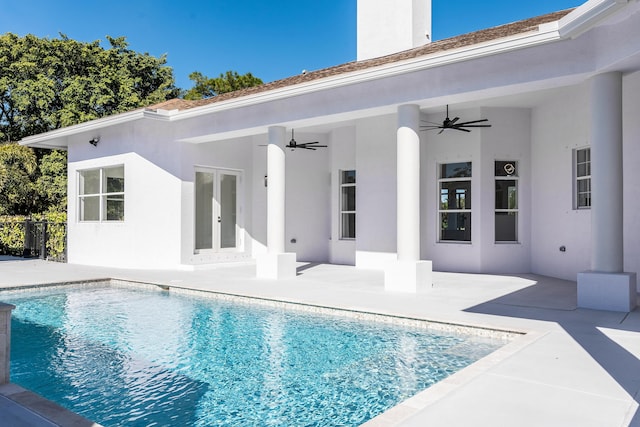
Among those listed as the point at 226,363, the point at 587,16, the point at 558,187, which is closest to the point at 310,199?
the point at 558,187

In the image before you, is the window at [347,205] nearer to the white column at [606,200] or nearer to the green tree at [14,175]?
the white column at [606,200]

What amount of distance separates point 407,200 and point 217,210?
619cm

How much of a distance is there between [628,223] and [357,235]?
5575 millimetres

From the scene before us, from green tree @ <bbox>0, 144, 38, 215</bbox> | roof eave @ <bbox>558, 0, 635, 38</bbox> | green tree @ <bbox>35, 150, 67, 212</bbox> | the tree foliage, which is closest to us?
roof eave @ <bbox>558, 0, 635, 38</bbox>

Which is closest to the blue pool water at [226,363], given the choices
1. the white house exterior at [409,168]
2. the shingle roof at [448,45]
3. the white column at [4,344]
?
the white column at [4,344]

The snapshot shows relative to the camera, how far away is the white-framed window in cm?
1289

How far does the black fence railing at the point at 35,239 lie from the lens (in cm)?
1422

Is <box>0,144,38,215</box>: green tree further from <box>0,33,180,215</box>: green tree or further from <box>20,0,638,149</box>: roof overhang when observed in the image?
<box>20,0,638,149</box>: roof overhang

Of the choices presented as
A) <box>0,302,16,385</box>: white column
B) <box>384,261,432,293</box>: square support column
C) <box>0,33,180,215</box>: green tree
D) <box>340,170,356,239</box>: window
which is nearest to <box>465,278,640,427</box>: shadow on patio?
<box>384,261,432,293</box>: square support column

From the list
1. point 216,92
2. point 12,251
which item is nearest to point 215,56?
point 216,92

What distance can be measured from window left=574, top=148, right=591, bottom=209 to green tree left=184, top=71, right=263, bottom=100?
2413cm

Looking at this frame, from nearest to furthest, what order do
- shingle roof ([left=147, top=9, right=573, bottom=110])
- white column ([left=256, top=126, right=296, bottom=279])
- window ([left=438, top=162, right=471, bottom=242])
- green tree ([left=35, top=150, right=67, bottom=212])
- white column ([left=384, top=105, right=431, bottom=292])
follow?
white column ([left=384, top=105, right=431, bottom=292]), shingle roof ([left=147, top=9, right=573, bottom=110]), white column ([left=256, top=126, right=296, bottom=279]), window ([left=438, top=162, right=471, bottom=242]), green tree ([left=35, top=150, right=67, bottom=212])

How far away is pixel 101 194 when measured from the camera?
43.5 ft

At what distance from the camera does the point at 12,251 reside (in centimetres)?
1600
